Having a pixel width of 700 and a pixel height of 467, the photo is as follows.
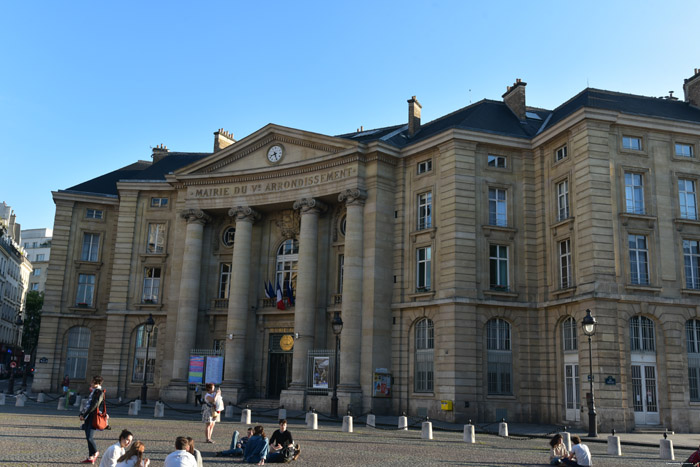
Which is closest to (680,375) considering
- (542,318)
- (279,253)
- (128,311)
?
(542,318)

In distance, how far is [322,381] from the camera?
124 ft

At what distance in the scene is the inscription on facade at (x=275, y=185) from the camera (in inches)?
1592

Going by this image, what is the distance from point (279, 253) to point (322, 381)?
9932mm

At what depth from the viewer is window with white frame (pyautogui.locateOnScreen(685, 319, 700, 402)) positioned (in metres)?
32.1

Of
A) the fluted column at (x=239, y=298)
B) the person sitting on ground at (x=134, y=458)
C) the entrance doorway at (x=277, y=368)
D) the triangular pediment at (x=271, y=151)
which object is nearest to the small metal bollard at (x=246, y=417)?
the fluted column at (x=239, y=298)

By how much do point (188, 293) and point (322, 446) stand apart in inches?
980

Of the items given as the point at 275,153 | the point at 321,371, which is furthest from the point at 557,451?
the point at 275,153

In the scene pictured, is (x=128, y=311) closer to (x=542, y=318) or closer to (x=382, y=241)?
(x=382, y=241)

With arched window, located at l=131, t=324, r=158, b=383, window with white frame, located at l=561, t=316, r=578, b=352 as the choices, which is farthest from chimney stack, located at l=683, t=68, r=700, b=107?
arched window, located at l=131, t=324, r=158, b=383

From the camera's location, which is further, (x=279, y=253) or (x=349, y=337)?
(x=279, y=253)

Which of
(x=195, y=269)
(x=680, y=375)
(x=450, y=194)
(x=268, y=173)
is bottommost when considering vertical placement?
(x=680, y=375)

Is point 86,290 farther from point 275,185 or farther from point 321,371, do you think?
point 321,371

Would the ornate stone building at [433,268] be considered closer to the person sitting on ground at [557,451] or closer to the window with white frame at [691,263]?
the window with white frame at [691,263]

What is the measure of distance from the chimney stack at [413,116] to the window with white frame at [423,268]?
8406 mm
